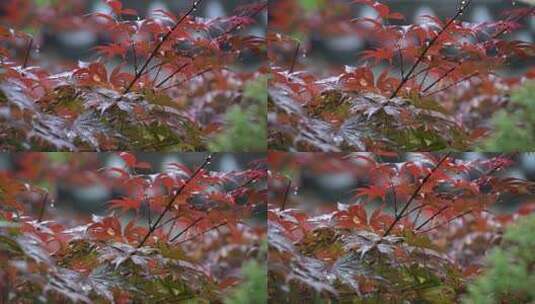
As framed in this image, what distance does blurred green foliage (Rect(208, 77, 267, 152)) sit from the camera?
11.0 feet

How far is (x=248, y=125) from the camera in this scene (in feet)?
10.9

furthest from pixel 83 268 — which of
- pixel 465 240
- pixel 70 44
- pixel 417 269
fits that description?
pixel 465 240

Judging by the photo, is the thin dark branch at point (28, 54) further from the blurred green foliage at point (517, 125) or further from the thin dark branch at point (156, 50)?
the blurred green foliage at point (517, 125)

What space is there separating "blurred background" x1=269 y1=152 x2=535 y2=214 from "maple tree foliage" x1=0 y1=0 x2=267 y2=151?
186mm

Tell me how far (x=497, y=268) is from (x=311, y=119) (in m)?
0.99

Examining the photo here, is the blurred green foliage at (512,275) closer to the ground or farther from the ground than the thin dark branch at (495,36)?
closer to the ground

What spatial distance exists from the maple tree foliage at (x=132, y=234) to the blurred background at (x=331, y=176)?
105mm

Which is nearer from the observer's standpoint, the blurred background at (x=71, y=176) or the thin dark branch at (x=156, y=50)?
the blurred background at (x=71, y=176)

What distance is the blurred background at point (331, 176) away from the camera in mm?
3357

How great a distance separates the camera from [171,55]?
11.0ft

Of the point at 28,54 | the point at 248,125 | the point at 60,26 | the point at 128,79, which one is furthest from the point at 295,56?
the point at 28,54

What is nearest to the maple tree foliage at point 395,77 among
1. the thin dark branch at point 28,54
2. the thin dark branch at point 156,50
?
the thin dark branch at point 156,50

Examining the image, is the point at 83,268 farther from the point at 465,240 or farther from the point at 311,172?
the point at 465,240

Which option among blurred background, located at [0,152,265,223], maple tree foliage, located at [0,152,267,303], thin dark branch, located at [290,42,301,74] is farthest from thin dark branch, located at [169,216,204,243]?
thin dark branch, located at [290,42,301,74]
